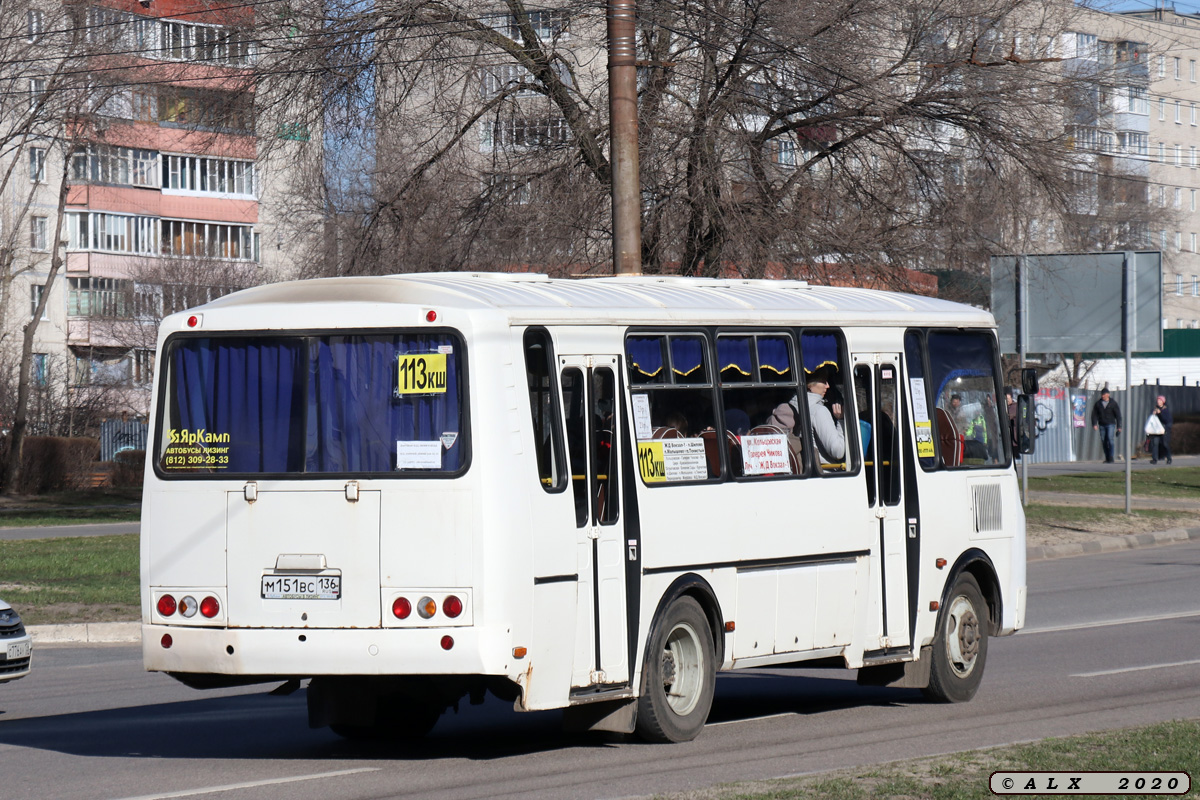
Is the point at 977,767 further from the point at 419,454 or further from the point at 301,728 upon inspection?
the point at 301,728

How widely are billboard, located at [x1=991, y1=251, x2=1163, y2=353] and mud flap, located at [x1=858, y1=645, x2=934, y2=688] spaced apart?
15580 millimetres

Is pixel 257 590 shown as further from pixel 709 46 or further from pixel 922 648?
pixel 709 46

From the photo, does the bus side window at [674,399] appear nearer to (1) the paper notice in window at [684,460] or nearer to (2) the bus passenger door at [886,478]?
(1) the paper notice in window at [684,460]

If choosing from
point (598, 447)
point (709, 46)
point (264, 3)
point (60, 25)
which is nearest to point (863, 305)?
point (598, 447)

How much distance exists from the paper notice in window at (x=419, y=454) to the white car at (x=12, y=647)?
12.6 feet

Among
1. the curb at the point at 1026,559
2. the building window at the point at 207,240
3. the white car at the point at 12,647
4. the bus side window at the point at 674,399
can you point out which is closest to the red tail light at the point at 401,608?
the bus side window at the point at 674,399

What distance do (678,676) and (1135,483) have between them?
29506mm

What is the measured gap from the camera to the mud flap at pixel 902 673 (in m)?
11.4

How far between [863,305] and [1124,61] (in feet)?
50.6

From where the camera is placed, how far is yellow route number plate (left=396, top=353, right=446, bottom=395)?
29.0ft

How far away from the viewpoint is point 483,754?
945 cm

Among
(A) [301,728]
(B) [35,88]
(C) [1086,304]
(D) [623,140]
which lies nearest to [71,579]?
(D) [623,140]

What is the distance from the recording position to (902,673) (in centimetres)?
1148

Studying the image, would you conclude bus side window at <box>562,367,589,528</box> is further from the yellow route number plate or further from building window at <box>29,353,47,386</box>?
building window at <box>29,353,47,386</box>
